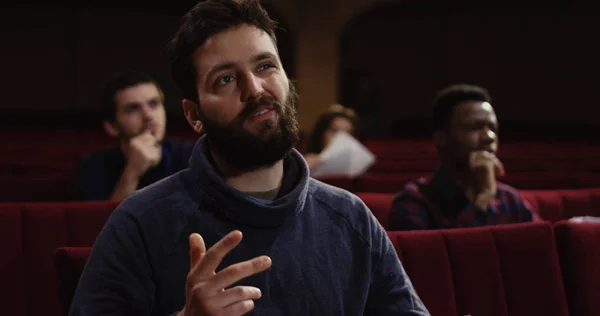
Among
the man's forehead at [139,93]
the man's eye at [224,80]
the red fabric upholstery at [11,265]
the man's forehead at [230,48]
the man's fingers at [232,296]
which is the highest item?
the man's forehead at [139,93]

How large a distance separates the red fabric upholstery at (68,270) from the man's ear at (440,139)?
4.19 feet

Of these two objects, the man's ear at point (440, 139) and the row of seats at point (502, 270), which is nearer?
the row of seats at point (502, 270)

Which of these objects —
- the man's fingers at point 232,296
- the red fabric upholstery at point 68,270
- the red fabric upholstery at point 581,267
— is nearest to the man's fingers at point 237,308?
the man's fingers at point 232,296

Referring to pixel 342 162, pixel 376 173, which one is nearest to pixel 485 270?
pixel 342 162

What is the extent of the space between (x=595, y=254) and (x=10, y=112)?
9.85 meters

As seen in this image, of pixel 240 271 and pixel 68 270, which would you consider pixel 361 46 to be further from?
pixel 240 271

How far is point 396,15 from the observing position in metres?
11.3

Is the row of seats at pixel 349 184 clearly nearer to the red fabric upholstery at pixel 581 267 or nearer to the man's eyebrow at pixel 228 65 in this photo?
the red fabric upholstery at pixel 581 267

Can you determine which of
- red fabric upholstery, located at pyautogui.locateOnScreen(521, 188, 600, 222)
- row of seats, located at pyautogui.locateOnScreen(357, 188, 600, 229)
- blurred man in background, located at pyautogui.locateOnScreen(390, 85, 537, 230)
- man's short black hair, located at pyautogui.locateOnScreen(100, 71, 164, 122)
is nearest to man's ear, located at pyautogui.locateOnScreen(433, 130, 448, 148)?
blurred man in background, located at pyautogui.locateOnScreen(390, 85, 537, 230)

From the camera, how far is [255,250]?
995 mm

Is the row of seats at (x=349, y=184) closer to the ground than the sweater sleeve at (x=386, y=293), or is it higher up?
higher up

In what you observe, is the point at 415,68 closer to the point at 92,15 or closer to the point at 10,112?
the point at 92,15

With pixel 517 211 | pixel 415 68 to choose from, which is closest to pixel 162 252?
pixel 517 211

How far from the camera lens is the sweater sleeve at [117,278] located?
36.4 inches
